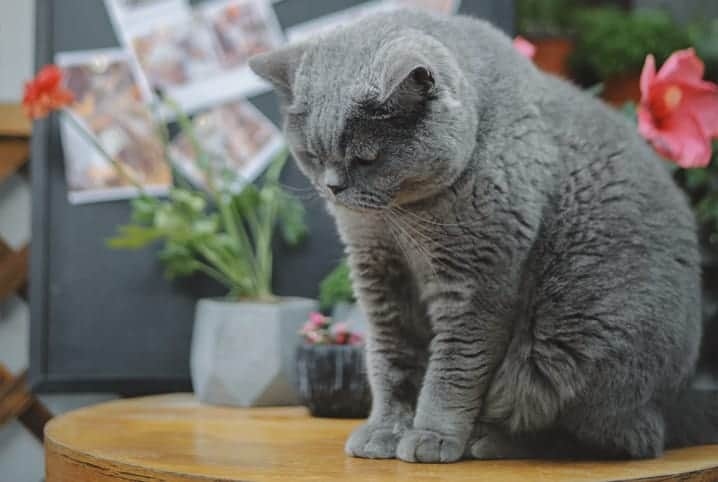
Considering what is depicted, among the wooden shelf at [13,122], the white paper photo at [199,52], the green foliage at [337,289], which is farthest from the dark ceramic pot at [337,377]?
the wooden shelf at [13,122]

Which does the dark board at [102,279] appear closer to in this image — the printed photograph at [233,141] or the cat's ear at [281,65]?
the printed photograph at [233,141]

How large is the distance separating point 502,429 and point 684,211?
12.2 inches

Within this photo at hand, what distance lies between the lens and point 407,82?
82 cm

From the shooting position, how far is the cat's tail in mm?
1009

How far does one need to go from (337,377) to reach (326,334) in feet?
0.28

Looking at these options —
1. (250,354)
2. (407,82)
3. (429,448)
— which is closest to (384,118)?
(407,82)

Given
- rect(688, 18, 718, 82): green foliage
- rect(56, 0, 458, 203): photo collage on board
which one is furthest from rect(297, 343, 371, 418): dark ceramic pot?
rect(688, 18, 718, 82): green foliage

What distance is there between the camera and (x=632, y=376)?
0.91 metres

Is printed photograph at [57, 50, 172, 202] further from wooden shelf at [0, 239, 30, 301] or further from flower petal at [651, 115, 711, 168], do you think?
flower petal at [651, 115, 711, 168]

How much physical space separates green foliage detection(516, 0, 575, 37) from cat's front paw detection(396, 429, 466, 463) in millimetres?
1073

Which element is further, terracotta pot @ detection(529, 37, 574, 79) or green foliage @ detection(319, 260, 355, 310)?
terracotta pot @ detection(529, 37, 574, 79)

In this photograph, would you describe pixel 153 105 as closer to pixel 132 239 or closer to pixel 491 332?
pixel 132 239

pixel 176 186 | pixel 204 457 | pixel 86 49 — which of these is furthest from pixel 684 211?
pixel 86 49

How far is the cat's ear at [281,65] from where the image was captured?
924 mm
